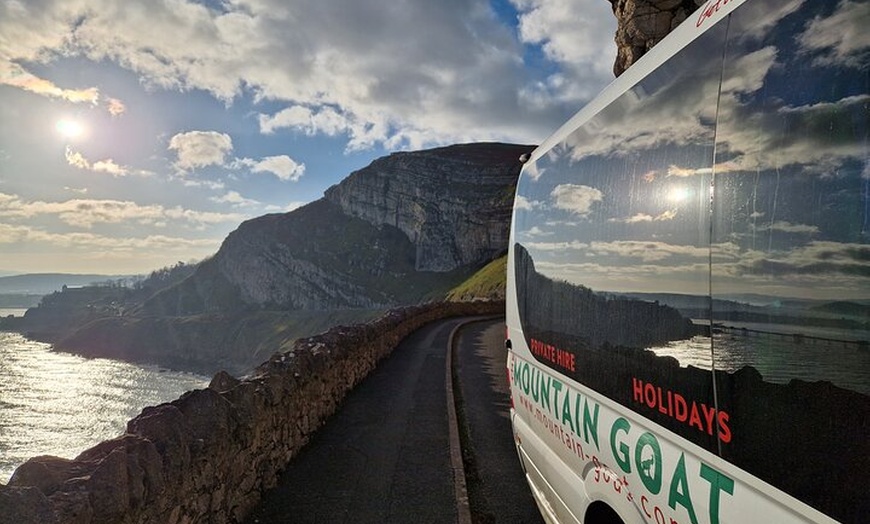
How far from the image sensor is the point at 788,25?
189 cm

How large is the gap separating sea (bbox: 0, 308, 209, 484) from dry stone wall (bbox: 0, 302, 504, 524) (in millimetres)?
43124

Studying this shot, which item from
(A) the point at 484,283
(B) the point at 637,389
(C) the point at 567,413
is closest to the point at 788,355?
(B) the point at 637,389

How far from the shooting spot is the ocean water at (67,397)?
75062 mm

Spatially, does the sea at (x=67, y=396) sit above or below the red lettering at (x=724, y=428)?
below

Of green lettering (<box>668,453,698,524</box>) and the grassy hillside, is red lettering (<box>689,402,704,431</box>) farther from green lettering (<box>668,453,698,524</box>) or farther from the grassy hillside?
the grassy hillside

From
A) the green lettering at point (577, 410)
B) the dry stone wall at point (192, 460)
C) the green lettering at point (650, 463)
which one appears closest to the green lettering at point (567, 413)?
the green lettering at point (577, 410)

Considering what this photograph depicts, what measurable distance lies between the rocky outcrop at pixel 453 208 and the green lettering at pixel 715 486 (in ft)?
522

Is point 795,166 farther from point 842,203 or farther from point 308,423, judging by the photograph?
point 308,423

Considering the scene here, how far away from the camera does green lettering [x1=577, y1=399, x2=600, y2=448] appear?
10.6 ft

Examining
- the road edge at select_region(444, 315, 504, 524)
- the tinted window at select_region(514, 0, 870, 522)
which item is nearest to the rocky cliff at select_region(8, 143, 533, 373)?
the road edge at select_region(444, 315, 504, 524)

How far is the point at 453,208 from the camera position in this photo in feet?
590

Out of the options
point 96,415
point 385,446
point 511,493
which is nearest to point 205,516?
point 511,493

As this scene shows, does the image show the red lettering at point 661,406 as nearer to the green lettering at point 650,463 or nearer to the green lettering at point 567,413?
the green lettering at point 650,463

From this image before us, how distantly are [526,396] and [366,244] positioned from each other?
19058cm
